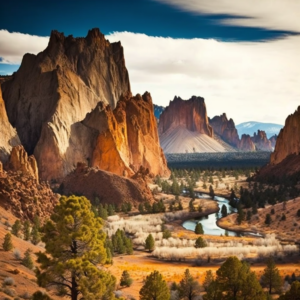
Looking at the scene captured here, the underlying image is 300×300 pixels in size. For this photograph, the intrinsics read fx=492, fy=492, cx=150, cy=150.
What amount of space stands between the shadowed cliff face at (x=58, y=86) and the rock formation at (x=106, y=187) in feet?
75.7

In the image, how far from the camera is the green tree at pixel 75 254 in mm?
21734

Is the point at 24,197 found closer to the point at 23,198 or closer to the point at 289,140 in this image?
the point at 23,198

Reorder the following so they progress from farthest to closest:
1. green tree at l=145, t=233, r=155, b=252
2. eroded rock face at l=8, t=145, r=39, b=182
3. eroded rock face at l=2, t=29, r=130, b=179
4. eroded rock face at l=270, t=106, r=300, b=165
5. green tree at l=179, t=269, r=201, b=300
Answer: eroded rock face at l=270, t=106, r=300, b=165, eroded rock face at l=2, t=29, r=130, b=179, eroded rock face at l=8, t=145, r=39, b=182, green tree at l=145, t=233, r=155, b=252, green tree at l=179, t=269, r=201, b=300

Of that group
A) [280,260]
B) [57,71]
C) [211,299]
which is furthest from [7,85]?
[211,299]

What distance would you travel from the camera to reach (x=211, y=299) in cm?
3281

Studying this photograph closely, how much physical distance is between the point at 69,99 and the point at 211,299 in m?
108

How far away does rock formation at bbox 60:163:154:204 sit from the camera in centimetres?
9488

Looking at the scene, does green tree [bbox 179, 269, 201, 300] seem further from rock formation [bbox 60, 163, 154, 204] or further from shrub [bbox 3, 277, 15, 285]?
rock formation [bbox 60, 163, 154, 204]

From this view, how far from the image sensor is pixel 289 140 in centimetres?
15088

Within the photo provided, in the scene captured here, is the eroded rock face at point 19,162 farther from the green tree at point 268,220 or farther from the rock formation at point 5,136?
the green tree at point 268,220

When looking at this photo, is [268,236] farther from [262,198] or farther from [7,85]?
[7,85]

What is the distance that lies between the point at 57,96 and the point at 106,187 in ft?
142

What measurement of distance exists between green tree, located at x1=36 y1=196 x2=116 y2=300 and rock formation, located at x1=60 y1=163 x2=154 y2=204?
7091 centimetres

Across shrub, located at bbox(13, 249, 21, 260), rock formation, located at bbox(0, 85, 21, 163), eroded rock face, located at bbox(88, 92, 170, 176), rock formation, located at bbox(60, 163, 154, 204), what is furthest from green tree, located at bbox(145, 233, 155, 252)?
eroded rock face, located at bbox(88, 92, 170, 176)
